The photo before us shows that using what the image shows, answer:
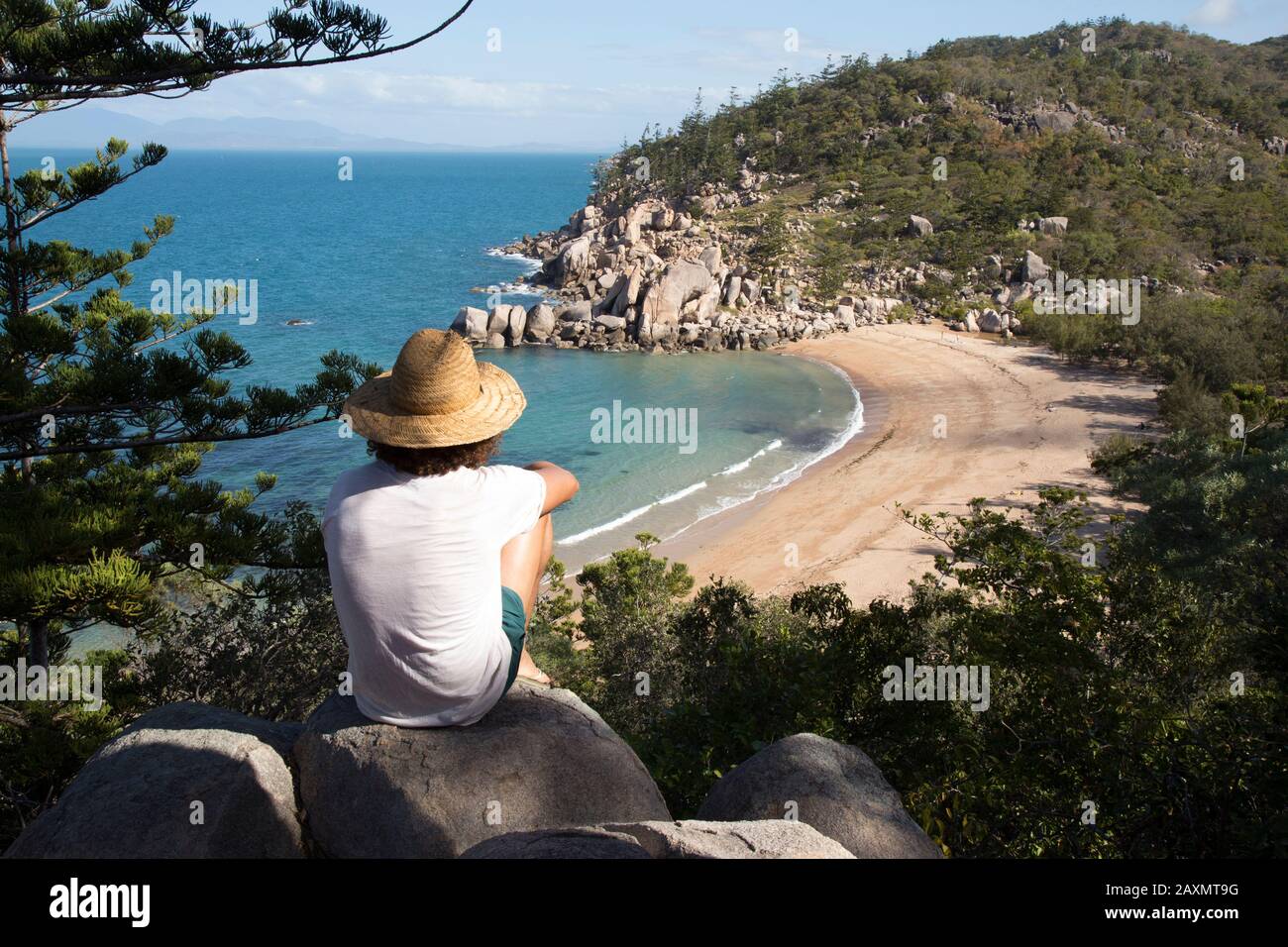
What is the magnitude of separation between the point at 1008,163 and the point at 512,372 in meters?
33.4

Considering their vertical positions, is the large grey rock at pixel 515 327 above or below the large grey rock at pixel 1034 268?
below

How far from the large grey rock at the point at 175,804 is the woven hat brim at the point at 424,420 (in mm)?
1371

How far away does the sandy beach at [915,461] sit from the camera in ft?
52.4

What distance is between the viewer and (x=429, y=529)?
2.49m

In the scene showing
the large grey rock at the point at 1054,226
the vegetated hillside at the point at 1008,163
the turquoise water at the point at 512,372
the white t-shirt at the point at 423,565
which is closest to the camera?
the white t-shirt at the point at 423,565

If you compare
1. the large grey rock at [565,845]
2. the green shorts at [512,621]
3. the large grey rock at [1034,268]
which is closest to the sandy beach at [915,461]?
the large grey rock at [1034,268]

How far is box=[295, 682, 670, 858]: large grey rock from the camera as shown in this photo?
108 inches

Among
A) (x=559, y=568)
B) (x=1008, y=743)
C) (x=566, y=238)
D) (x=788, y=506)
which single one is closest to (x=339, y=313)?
(x=566, y=238)

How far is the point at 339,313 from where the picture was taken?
4062cm

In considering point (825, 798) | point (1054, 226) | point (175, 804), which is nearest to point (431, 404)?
point (175, 804)

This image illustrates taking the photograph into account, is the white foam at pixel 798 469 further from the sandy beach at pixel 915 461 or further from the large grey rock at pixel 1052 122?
the large grey rock at pixel 1052 122

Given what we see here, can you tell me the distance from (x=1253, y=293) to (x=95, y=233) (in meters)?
78.1

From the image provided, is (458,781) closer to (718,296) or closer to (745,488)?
(745,488)
